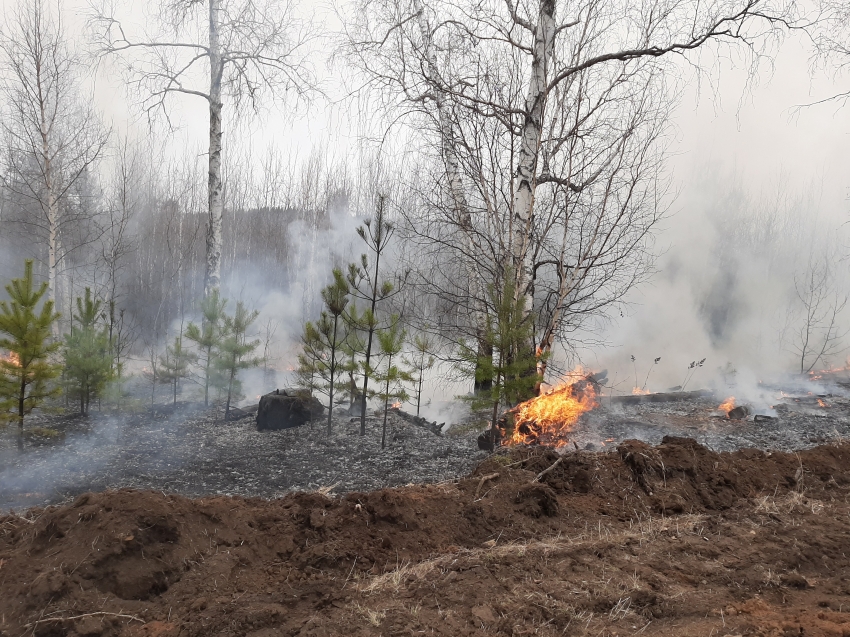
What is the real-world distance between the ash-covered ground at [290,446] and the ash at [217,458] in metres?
0.02

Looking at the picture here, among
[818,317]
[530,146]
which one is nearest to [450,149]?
[530,146]

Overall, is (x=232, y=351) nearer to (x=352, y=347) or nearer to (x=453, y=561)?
(x=352, y=347)

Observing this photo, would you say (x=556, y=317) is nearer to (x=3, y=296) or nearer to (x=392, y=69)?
(x=392, y=69)

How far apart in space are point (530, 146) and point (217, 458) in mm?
6839

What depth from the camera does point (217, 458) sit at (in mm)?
8016

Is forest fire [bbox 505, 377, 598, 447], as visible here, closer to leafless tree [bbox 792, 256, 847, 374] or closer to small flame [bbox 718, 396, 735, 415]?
small flame [bbox 718, 396, 735, 415]

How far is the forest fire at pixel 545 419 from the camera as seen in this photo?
7.17 meters

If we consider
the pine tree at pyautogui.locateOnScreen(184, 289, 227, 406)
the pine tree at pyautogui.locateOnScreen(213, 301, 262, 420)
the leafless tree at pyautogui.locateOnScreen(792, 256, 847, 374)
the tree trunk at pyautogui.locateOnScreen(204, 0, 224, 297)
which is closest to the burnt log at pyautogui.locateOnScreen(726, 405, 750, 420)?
the pine tree at pyautogui.locateOnScreen(213, 301, 262, 420)

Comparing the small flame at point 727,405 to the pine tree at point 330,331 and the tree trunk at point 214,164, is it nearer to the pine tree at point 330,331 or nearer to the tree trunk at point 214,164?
the pine tree at point 330,331

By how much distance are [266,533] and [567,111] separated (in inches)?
282

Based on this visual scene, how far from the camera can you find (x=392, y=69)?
364 inches

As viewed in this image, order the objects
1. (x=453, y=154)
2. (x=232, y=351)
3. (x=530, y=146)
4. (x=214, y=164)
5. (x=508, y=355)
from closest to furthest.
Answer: (x=508, y=355) → (x=530, y=146) → (x=453, y=154) → (x=232, y=351) → (x=214, y=164)

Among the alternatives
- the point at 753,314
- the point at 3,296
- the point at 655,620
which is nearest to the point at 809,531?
the point at 655,620

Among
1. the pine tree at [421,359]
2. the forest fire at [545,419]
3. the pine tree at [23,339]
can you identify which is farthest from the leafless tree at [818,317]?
the pine tree at [23,339]
